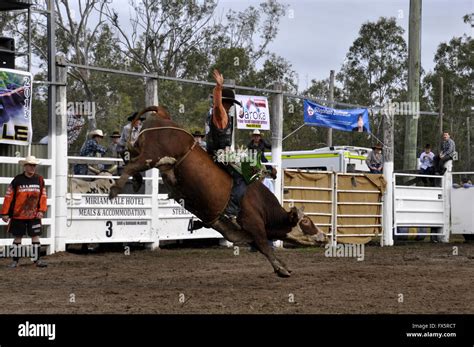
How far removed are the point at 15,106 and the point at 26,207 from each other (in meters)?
2.31

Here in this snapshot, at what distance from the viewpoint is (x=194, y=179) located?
35.2ft

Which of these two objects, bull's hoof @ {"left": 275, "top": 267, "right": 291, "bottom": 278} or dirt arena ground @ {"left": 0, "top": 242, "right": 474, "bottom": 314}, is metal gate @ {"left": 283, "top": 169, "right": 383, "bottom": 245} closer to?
dirt arena ground @ {"left": 0, "top": 242, "right": 474, "bottom": 314}

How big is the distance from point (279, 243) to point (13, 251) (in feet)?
23.5

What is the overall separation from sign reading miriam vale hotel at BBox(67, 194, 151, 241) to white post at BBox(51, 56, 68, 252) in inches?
7.8

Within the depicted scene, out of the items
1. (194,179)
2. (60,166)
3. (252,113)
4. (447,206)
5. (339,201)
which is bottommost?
(447,206)

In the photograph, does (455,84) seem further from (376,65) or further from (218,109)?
(218,109)

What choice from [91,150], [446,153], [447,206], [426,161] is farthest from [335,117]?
[91,150]

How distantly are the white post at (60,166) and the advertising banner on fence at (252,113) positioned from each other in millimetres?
4294

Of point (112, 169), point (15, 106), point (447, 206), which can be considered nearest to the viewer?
point (15, 106)

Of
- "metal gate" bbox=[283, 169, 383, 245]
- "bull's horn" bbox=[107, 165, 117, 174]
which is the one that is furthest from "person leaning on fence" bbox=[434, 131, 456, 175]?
"bull's horn" bbox=[107, 165, 117, 174]

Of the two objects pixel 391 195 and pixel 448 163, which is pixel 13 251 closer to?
pixel 391 195

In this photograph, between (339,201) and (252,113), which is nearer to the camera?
(252,113)

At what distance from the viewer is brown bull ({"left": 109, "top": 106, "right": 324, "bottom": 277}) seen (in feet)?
35.0
